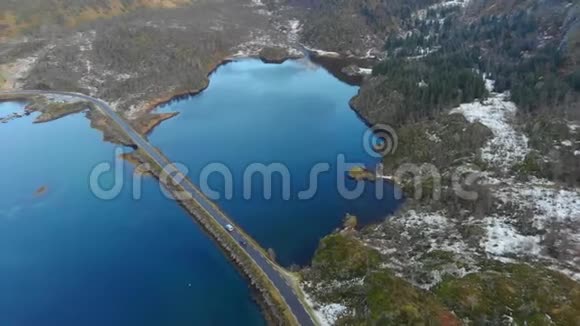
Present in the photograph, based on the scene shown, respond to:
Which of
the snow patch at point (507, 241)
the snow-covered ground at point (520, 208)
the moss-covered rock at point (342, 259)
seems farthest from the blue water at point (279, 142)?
the snow-covered ground at point (520, 208)

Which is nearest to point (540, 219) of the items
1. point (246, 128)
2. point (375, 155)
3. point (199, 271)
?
point (375, 155)

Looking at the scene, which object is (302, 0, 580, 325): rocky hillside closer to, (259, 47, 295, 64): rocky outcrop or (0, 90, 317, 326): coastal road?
(0, 90, 317, 326): coastal road

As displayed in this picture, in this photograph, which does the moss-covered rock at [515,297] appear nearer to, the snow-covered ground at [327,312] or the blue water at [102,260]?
the snow-covered ground at [327,312]

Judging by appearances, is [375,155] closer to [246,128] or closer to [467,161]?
[467,161]

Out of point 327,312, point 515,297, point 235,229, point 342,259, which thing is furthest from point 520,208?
point 235,229

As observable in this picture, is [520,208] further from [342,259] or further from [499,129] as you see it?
[342,259]

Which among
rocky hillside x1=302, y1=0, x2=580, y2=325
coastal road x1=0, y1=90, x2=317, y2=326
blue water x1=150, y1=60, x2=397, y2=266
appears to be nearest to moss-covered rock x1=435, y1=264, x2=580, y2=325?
rocky hillside x1=302, y1=0, x2=580, y2=325
